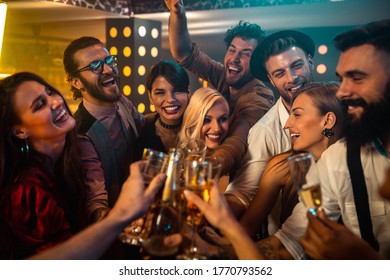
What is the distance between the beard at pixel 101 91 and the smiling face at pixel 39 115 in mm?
235

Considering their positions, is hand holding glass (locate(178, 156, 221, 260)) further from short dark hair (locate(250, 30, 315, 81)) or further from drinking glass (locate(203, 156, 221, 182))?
short dark hair (locate(250, 30, 315, 81))

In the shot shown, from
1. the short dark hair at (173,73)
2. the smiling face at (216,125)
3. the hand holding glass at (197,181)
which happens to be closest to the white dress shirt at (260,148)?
the smiling face at (216,125)

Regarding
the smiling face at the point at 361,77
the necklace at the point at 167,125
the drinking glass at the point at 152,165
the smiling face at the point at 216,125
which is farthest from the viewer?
the necklace at the point at 167,125

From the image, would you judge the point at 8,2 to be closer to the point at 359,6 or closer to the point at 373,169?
the point at 359,6

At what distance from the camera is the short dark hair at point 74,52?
325 centimetres

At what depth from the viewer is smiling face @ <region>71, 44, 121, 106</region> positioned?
128 inches

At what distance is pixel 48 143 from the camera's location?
307 centimetres

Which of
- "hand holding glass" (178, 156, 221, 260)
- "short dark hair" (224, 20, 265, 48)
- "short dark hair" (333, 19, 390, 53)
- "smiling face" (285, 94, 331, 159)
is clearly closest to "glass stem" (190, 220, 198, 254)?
"hand holding glass" (178, 156, 221, 260)

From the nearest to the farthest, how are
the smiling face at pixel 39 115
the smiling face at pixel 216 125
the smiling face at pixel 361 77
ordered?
the smiling face at pixel 361 77
the smiling face at pixel 39 115
the smiling face at pixel 216 125

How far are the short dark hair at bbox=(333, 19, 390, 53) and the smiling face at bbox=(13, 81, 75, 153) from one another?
1691mm

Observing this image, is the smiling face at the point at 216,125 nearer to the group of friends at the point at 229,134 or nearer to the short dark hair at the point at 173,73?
the group of friends at the point at 229,134

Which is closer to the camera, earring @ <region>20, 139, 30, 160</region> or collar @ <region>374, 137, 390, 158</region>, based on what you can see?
collar @ <region>374, 137, 390, 158</region>

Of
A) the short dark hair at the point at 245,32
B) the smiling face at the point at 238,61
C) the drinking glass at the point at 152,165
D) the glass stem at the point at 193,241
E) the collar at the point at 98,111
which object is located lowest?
the glass stem at the point at 193,241

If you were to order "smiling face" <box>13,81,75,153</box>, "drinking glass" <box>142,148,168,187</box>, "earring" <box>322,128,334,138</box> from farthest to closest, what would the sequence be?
"smiling face" <box>13,81,75,153</box> → "earring" <box>322,128,334,138</box> → "drinking glass" <box>142,148,168,187</box>
